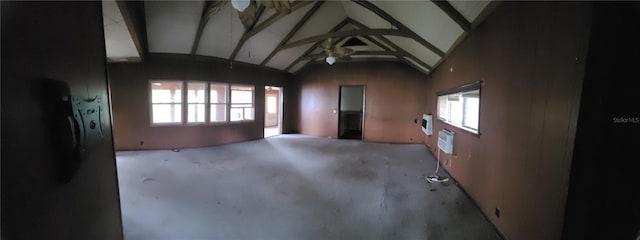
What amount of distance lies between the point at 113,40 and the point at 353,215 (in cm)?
497

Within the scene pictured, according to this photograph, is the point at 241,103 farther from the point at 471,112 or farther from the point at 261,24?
the point at 471,112

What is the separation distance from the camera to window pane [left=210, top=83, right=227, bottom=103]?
6.98 meters

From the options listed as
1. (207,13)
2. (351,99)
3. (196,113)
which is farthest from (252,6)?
(351,99)

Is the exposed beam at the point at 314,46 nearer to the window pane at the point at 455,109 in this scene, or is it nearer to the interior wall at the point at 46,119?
the window pane at the point at 455,109

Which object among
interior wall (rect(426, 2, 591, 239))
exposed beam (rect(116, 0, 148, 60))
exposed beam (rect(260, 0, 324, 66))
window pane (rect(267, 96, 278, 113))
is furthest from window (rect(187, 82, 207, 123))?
→ interior wall (rect(426, 2, 591, 239))

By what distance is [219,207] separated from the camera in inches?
121

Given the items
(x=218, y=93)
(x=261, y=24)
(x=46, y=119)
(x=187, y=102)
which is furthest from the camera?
(x=218, y=93)

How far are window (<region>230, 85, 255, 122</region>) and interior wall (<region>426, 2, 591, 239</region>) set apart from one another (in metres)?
6.11

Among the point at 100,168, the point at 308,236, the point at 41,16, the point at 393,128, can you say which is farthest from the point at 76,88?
the point at 393,128

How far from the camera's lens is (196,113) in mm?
6730

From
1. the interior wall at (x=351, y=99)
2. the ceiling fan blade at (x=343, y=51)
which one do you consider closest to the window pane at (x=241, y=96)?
the ceiling fan blade at (x=343, y=51)

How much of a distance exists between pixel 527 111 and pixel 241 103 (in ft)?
22.9

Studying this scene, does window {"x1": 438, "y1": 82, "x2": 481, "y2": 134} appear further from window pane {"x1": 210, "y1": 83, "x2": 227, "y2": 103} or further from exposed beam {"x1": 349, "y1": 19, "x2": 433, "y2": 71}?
window pane {"x1": 210, "y1": 83, "x2": 227, "y2": 103}

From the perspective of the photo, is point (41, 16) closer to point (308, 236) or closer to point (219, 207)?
point (308, 236)
